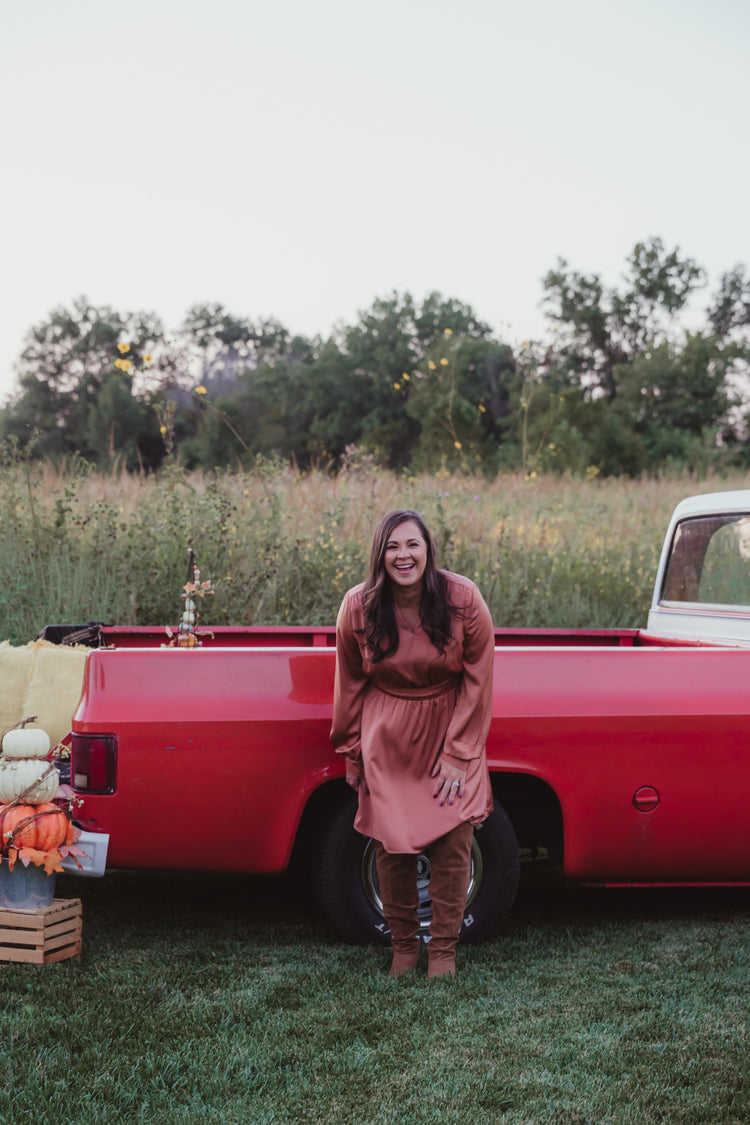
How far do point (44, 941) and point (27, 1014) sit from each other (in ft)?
1.37

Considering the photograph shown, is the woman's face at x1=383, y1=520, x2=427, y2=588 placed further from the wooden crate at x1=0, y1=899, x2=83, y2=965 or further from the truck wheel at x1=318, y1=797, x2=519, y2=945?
the wooden crate at x1=0, y1=899, x2=83, y2=965

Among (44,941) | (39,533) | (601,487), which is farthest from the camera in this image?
(601,487)

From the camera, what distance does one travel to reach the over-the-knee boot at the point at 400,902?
140 inches

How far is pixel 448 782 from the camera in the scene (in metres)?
3.44

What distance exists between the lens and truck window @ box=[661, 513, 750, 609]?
195 inches

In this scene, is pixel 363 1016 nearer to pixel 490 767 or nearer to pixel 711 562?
pixel 490 767

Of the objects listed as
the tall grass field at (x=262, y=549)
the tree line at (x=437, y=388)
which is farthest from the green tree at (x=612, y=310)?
the tall grass field at (x=262, y=549)

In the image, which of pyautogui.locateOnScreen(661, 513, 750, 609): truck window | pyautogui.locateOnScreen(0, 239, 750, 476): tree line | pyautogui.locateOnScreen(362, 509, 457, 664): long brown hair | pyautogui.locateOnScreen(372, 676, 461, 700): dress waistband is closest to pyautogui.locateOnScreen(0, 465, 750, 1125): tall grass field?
pyautogui.locateOnScreen(372, 676, 461, 700): dress waistband

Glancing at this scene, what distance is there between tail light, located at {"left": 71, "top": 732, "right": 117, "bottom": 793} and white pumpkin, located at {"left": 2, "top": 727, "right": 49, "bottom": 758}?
0.26 m

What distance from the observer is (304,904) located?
443 centimetres

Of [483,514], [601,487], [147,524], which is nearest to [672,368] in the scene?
[601,487]

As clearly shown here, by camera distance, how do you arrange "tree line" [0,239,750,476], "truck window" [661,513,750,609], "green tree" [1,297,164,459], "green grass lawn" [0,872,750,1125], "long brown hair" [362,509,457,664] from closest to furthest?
"green grass lawn" [0,872,750,1125] → "long brown hair" [362,509,457,664] → "truck window" [661,513,750,609] → "tree line" [0,239,750,476] → "green tree" [1,297,164,459]

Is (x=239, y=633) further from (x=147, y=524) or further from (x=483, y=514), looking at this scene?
(x=483, y=514)

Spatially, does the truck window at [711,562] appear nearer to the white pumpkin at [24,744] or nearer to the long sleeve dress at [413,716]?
the long sleeve dress at [413,716]
